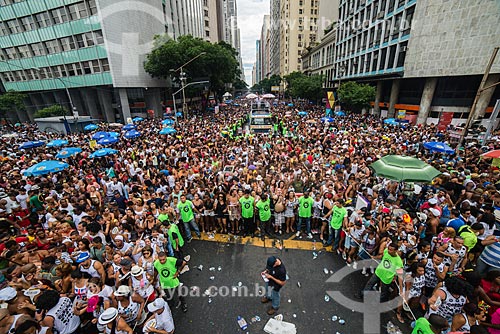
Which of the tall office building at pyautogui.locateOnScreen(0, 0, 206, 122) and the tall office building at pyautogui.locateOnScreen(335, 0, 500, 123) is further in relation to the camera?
the tall office building at pyautogui.locateOnScreen(0, 0, 206, 122)

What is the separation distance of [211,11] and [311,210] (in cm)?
9655

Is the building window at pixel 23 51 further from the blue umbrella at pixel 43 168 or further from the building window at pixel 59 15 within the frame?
the blue umbrella at pixel 43 168

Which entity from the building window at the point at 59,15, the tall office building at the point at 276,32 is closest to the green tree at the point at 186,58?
the building window at the point at 59,15

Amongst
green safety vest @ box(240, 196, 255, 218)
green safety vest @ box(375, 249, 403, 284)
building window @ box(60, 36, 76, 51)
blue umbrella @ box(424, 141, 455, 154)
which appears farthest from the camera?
building window @ box(60, 36, 76, 51)

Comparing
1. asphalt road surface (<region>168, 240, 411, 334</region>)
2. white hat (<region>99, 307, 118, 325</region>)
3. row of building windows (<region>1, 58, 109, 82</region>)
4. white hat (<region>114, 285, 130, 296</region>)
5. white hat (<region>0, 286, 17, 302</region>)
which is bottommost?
asphalt road surface (<region>168, 240, 411, 334</region>)

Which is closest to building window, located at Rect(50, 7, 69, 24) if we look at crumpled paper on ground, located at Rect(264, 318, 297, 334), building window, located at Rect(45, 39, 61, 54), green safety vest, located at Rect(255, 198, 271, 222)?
building window, located at Rect(45, 39, 61, 54)

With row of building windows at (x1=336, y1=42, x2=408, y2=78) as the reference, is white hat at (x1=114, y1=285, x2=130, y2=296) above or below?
below

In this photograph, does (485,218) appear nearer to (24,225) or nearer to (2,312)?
(2,312)

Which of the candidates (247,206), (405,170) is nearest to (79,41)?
(247,206)

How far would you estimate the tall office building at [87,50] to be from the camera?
1209 inches

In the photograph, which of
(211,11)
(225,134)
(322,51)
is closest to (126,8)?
(225,134)

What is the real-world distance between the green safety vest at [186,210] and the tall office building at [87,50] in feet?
109

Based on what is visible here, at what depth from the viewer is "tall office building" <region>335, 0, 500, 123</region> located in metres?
20.0

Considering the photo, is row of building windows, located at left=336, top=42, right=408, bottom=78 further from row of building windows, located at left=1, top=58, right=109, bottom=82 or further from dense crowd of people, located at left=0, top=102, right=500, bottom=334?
row of building windows, located at left=1, top=58, right=109, bottom=82
